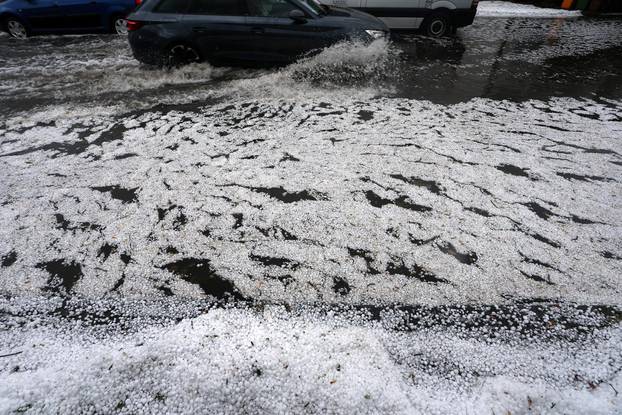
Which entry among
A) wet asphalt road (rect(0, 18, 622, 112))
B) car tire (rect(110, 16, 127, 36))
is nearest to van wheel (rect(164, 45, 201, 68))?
wet asphalt road (rect(0, 18, 622, 112))

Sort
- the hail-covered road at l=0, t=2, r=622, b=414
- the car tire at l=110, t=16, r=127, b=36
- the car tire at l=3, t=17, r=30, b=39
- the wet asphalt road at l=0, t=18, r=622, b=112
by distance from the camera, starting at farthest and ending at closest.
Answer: the car tire at l=110, t=16, r=127, b=36
the car tire at l=3, t=17, r=30, b=39
the wet asphalt road at l=0, t=18, r=622, b=112
the hail-covered road at l=0, t=2, r=622, b=414

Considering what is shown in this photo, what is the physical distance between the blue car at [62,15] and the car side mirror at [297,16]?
519cm

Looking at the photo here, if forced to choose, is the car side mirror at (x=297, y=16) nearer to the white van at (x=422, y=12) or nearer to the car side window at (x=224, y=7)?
the car side window at (x=224, y=7)

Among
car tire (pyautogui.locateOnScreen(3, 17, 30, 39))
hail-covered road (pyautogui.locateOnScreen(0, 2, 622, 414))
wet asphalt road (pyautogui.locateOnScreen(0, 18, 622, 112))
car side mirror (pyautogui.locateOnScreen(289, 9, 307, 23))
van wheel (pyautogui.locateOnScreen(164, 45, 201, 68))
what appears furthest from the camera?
car tire (pyautogui.locateOnScreen(3, 17, 30, 39))

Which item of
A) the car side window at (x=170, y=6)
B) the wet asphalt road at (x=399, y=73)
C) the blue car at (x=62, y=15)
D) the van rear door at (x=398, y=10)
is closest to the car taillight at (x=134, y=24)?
the car side window at (x=170, y=6)

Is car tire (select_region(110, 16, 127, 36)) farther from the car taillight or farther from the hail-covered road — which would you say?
the hail-covered road

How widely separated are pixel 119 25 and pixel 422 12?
26.0 ft

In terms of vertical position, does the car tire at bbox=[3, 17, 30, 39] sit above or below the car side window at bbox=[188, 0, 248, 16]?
below

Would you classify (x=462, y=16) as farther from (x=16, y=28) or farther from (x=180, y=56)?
(x=16, y=28)

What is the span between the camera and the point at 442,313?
2.25 meters

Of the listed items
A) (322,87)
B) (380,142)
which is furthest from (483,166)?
(322,87)

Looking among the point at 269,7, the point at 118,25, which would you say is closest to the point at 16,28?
the point at 118,25

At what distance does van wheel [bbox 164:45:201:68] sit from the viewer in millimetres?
6043

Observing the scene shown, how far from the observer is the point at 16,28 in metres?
8.80
